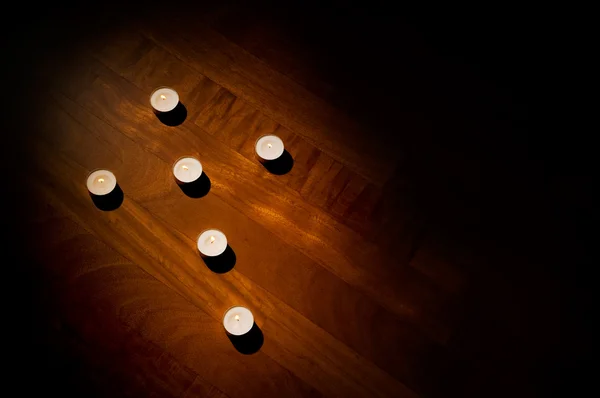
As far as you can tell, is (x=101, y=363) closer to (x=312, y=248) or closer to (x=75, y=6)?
(x=312, y=248)

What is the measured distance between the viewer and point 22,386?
161 centimetres

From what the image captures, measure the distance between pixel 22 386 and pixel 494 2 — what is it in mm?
2362

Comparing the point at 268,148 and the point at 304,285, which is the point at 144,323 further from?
the point at 268,148

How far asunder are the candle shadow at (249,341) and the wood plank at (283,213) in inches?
12.8

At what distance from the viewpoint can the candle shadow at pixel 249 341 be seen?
1.66 m

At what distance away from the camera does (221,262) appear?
1.76 metres

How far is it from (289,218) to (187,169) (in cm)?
41

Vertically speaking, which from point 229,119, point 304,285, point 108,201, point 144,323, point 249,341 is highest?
point 229,119

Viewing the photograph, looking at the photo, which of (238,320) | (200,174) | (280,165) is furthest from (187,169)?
(238,320)

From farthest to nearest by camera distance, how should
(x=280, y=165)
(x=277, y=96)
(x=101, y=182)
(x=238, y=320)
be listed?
(x=277, y=96) → (x=280, y=165) → (x=101, y=182) → (x=238, y=320)

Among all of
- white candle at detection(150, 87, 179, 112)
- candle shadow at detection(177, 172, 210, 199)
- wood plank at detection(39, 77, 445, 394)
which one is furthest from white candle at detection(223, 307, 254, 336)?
white candle at detection(150, 87, 179, 112)

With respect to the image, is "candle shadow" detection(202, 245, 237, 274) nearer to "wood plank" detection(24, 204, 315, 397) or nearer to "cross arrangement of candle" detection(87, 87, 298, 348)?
"cross arrangement of candle" detection(87, 87, 298, 348)

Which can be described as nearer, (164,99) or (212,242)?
(212,242)

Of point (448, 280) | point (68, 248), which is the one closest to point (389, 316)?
point (448, 280)
